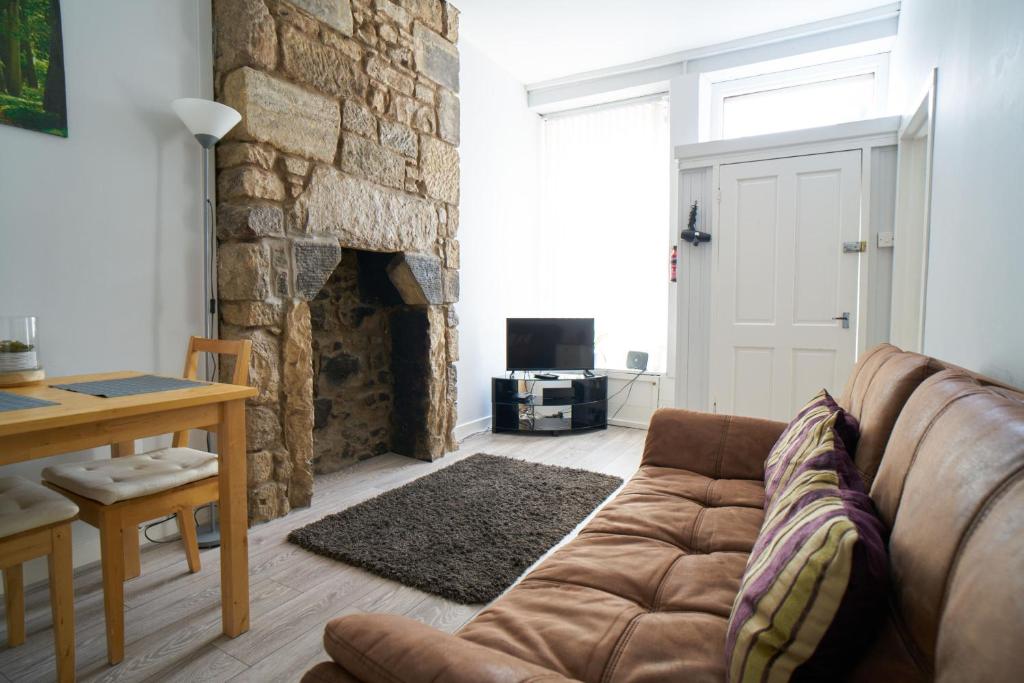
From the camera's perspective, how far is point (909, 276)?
3.23m

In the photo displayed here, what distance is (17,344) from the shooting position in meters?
1.79

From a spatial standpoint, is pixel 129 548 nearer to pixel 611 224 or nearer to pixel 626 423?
pixel 626 423

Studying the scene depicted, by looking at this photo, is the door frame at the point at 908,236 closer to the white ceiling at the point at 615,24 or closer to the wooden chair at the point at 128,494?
the white ceiling at the point at 615,24

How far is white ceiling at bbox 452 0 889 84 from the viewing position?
148 inches

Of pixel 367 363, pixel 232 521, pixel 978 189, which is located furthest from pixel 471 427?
pixel 978 189

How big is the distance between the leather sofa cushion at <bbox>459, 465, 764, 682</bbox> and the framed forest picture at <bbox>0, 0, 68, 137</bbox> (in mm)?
2357

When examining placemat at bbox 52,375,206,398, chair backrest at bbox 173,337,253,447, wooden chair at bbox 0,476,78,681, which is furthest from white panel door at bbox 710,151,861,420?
wooden chair at bbox 0,476,78,681

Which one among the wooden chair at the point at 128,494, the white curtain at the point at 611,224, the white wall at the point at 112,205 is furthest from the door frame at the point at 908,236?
the white wall at the point at 112,205

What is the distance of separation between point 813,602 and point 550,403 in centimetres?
382

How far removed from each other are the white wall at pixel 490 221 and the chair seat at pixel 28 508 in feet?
9.60

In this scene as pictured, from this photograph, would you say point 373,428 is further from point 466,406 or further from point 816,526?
point 816,526

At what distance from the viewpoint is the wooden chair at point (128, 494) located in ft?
5.37

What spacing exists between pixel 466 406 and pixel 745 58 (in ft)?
11.5

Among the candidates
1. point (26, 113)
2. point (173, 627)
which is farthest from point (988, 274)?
point (26, 113)
